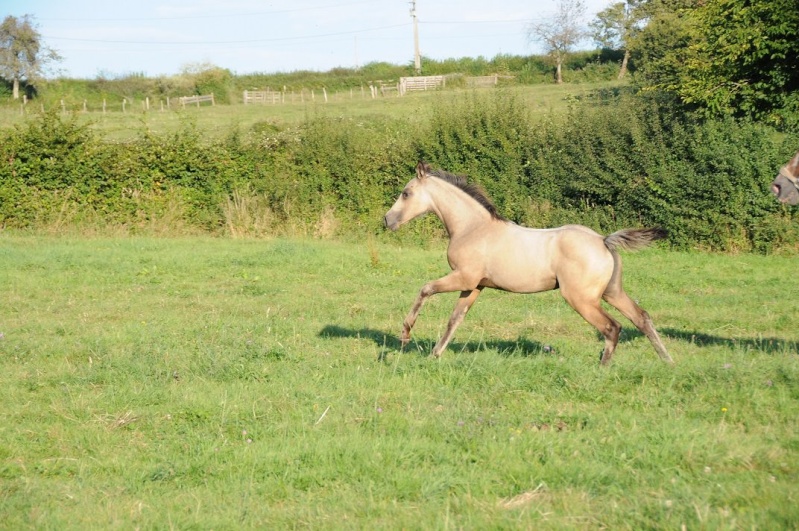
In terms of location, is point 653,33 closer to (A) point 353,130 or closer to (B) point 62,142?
(A) point 353,130

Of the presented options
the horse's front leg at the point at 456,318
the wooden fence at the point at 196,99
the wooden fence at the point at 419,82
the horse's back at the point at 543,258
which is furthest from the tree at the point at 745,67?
the wooden fence at the point at 196,99

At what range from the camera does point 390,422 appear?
6.32 m

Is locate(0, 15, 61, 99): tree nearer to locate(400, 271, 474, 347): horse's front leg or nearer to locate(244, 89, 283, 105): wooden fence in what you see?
locate(244, 89, 283, 105): wooden fence

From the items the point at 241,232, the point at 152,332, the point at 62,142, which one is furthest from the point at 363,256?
the point at 62,142

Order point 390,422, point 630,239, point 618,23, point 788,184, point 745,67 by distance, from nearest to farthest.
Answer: point 390,422 < point 788,184 < point 630,239 < point 745,67 < point 618,23

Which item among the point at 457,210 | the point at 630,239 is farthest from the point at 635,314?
the point at 457,210

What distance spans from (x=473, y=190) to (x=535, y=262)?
1332 mm

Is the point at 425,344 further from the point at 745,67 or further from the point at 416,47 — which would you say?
the point at 416,47

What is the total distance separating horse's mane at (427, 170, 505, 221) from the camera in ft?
29.6

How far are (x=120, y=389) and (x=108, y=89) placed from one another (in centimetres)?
6688

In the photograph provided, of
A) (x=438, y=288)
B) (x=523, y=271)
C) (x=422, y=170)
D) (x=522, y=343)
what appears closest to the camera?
(x=523, y=271)

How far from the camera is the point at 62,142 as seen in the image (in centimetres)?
2338

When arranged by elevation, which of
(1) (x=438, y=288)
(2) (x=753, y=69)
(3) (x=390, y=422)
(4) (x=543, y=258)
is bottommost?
(3) (x=390, y=422)

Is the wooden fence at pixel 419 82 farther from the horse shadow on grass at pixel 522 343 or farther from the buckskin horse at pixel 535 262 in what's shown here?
the buckskin horse at pixel 535 262
